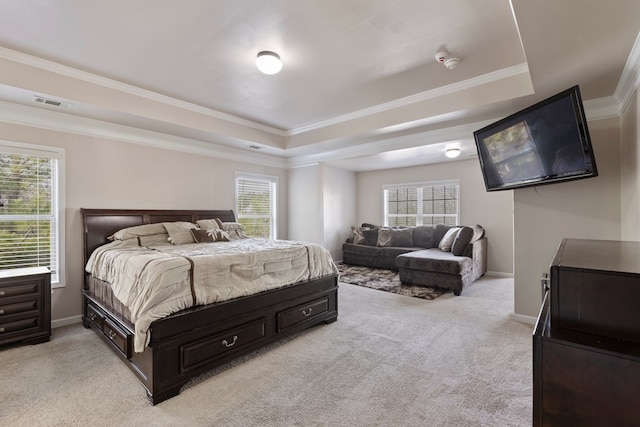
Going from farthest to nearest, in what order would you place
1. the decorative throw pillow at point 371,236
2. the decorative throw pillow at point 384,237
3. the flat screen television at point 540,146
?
the decorative throw pillow at point 371,236
the decorative throw pillow at point 384,237
the flat screen television at point 540,146

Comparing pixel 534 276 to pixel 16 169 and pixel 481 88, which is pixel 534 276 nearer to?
pixel 481 88

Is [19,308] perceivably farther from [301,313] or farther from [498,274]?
[498,274]

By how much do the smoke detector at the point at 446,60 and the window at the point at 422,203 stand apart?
12.8ft

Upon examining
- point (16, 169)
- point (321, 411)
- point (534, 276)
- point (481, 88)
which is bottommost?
point (321, 411)

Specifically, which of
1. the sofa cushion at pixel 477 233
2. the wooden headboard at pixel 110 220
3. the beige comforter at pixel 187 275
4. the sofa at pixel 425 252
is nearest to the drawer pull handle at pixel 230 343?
the beige comforter at pixel 187 275

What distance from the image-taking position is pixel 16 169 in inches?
127

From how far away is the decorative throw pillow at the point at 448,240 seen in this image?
545 centimetres

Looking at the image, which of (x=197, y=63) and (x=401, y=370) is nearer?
(x=401, y=370)

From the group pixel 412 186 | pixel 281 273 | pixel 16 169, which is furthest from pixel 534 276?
pixel 16 169

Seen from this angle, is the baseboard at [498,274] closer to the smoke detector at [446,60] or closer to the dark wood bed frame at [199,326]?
the dark wood bed frame at [199,326]

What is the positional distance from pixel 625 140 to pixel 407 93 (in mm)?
2144

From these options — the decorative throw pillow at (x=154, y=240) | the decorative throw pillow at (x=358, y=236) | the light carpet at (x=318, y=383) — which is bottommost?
the light carpet at (x=318, y=383)

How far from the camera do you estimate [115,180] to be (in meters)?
3.89

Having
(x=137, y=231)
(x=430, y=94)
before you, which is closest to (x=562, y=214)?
(x=430, y=94)
